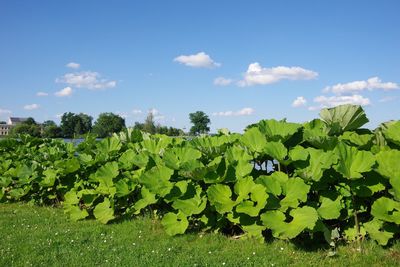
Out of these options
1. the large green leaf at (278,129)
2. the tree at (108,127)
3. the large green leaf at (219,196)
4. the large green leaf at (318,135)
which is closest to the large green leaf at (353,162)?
the large green leaf at (318,135)

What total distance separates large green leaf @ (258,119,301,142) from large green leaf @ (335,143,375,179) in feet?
1.97

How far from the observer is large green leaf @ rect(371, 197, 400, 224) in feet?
12.8

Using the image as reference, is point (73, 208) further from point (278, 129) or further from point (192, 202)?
point (278, 129)

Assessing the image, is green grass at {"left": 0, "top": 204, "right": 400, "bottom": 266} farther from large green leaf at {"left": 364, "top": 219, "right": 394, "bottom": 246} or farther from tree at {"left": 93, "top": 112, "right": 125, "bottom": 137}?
tree at {"left": 93, "top": 112, "right": 125, "bottom": 137}

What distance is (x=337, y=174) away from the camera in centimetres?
428

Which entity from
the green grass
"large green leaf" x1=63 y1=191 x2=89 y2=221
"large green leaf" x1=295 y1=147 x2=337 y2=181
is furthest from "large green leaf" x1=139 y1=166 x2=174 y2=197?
"large green leaf" x1=295 y1=147 x2=337 y2=181

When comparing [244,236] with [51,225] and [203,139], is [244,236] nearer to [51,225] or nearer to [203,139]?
[203,139]

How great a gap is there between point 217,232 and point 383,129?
2.13m

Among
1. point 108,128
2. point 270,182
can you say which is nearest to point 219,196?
point 270,182

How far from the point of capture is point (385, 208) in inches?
155

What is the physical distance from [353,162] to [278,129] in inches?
36.1

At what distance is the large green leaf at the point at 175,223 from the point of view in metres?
4.69

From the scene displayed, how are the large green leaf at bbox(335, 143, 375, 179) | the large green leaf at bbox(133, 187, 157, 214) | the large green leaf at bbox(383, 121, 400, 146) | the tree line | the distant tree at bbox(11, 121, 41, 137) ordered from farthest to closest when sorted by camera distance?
the distant tree at bbox(11, 121, 41, 137), the tree line, the large green leaf at bbox(133, 187, 157, 214), the large green leaf at bbox(383, 121, 400, 146), the large green leaf at bbox(335, 143, 375, 179)

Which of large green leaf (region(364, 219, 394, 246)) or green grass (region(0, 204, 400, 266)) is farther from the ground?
large green leaf (region(364, 219, 394, 246))
